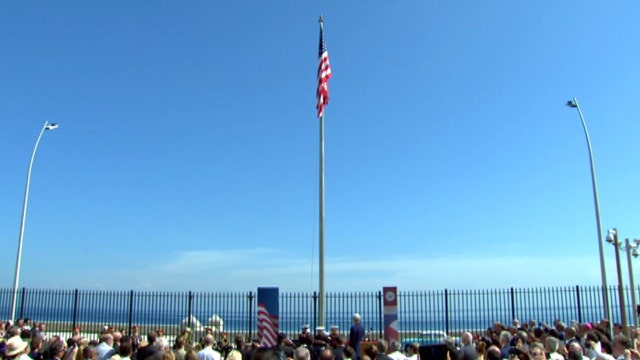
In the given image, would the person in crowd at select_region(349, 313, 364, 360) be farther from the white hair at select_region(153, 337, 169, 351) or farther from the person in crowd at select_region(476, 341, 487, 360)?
the white hair at select_region(153, 337, 169, 351)

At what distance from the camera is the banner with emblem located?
1523 cm

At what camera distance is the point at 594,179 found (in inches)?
758

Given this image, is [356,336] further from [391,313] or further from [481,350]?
[481,350]

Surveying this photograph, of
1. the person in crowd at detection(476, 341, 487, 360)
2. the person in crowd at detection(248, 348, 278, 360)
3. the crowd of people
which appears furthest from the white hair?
the person in crowd at detection(476, 341, 487, 360)

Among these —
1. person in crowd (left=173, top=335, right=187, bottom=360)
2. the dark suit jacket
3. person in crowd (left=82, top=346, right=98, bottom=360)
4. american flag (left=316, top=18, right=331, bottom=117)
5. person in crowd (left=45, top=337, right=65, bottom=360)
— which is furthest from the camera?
american flag (left=316, top=18, right=331, bottom=117)

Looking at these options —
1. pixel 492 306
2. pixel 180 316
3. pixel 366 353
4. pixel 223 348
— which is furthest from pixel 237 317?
pixel 366 353

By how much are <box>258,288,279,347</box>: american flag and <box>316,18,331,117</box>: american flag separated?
18.5 ft

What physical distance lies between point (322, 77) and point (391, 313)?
7159 mm

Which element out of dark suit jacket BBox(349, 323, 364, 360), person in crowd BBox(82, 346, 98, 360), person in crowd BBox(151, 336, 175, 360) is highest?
person in crowd BBox(151, 336, 175, 360)

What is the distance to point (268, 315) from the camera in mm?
14695

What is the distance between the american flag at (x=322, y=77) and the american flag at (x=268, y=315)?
565 cm

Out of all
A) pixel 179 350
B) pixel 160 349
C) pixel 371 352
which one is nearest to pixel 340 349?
pixel 371 352

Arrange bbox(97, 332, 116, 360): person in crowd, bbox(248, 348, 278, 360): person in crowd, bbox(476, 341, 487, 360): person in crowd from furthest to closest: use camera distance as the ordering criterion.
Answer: bbox(476, 341, 487, 360): person in crowd → bbox(97, 332, 116, 360): person in crowd → bbox(248, 348, 278, 360): person in crowd

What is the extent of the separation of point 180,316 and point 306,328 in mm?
7193
